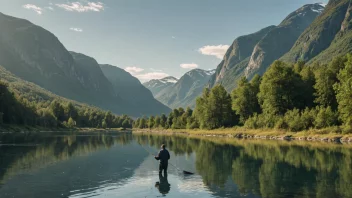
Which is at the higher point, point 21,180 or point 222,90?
point 222,90

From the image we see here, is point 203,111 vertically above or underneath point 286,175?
above

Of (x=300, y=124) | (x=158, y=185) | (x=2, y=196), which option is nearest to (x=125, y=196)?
(x=158, y=185)

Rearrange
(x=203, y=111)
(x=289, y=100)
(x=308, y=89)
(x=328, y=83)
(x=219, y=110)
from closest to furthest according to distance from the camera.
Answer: (x=328, y=83) → (x=308, y=89) → (x=289, y=100) → (x=219, y=110) → (x=203, y=111)

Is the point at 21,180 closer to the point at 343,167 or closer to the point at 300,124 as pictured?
the point at 343,167

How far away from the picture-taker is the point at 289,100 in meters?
103

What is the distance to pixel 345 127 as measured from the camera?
232 ft

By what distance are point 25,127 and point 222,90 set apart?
312ft

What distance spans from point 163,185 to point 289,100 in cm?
8488

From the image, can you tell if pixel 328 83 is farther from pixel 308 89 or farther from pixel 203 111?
pixel 203 111

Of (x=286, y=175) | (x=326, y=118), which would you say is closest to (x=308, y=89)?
(x=326, y=118)

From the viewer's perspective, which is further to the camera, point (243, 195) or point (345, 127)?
point (345, 127)

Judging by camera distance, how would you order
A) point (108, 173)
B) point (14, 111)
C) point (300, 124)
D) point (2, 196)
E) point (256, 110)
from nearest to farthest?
point (2, 196) < point (108, 173) < point (300, 124) < point (256, 110) < point (14, 111)

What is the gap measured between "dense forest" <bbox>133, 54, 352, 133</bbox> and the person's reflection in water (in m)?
54.9

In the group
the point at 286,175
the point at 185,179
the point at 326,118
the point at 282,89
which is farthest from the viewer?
the point at 282,89
